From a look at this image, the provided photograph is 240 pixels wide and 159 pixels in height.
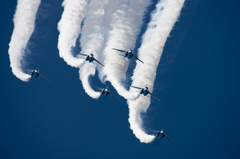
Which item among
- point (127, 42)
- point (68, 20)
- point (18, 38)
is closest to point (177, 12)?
point (127, 42)

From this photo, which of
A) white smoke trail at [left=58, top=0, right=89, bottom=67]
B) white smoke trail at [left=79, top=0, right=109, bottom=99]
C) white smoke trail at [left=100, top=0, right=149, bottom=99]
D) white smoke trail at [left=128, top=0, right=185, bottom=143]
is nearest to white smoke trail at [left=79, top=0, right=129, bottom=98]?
white smoke trail at [left=79, top=0, right=109, bottom=99]

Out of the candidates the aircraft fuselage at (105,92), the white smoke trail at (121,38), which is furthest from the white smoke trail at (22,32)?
the aircraft fuselage at (105,92)

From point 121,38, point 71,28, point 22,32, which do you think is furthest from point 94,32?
point 22,32

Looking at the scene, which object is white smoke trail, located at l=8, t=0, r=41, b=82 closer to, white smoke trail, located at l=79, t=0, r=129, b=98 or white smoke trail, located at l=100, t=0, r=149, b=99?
white smoke trail, located at l=79, t=0, r=129, b=98

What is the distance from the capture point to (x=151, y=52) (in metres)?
27.0

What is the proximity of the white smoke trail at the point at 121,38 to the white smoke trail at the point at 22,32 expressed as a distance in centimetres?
969

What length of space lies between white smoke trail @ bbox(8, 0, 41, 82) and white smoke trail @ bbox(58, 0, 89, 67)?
3902 mm

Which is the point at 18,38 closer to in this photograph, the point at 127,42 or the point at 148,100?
the point at 127,42

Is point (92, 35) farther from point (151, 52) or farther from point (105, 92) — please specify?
point (151, 52)

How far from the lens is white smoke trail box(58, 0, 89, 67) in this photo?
27.2 meters

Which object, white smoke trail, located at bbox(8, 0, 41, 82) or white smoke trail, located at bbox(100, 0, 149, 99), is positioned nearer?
white smoke trail, located at bbox(100, 0, 149, 99)

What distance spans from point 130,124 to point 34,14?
17.9 metres

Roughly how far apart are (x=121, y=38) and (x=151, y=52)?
387 centimetres

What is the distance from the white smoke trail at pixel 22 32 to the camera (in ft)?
90.9
